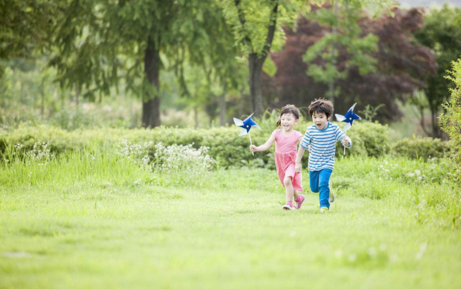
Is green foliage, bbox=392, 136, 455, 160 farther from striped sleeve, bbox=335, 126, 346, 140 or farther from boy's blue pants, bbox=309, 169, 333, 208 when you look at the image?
boy's blue pants, bbox=309, 169, 333, 208

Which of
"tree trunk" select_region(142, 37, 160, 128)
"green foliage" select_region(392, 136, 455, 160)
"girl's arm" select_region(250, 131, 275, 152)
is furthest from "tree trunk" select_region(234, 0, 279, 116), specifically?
"girl's arm" select_region(250, 131, 275, 152)

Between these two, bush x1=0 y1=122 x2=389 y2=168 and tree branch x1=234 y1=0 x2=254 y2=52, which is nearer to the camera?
bush x1=0 y1=122 x2=389 y2=168

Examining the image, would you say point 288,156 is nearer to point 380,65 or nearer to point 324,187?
point 324,187

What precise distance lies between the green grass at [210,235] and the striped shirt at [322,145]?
0.65 m

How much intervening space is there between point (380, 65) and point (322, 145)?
1760cm

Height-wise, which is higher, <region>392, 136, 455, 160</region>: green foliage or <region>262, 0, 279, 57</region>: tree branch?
<region>262, 0, 279, 57</region>: tree branch

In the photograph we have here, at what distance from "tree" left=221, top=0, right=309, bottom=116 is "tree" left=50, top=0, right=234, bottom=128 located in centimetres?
189

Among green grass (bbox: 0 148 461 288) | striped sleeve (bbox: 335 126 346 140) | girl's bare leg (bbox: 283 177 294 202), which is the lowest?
green grass (bbox: 0 148 461 288)

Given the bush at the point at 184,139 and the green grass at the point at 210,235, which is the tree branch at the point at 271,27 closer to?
the bush at the point at 184,139

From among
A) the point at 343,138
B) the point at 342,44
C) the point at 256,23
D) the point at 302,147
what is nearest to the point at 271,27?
the point at 256,23

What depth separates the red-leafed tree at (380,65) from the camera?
2247 centimetres

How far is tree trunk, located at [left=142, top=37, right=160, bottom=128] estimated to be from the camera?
1770 centimetres

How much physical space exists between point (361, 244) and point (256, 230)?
3.65 feet

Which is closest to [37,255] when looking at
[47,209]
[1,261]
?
[1,261]
